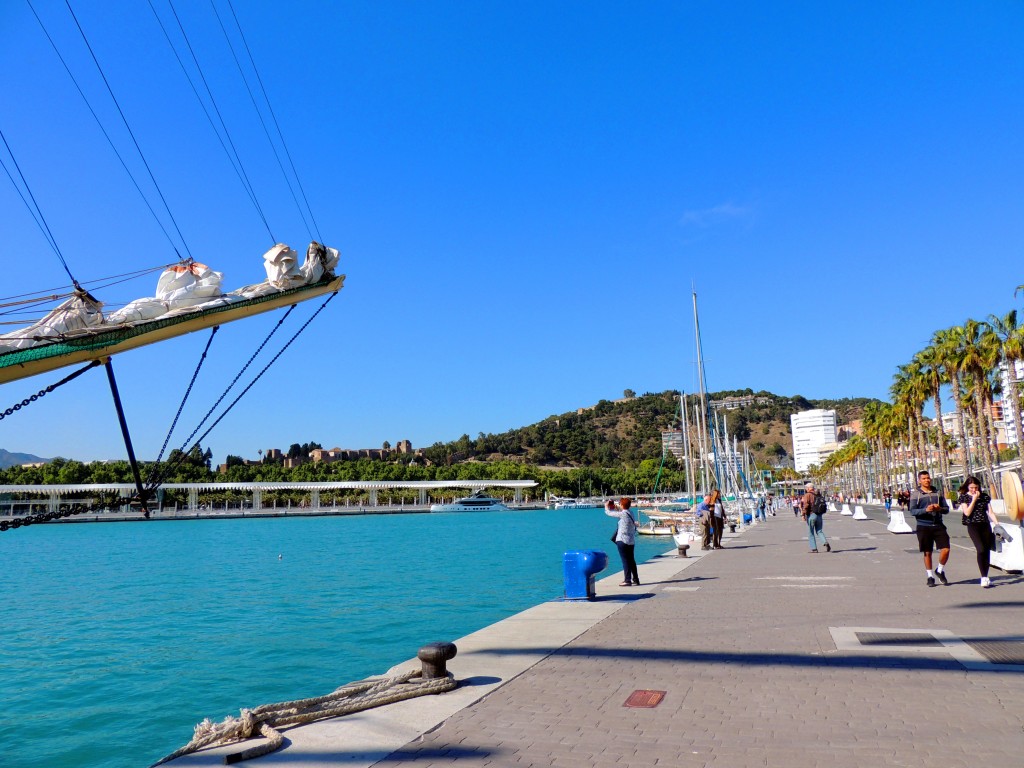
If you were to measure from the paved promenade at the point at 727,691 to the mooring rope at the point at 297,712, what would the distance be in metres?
0.19

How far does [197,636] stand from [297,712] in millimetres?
14878

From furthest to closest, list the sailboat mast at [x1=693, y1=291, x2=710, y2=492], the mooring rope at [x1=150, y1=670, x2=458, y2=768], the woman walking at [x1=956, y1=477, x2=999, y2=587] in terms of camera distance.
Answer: the sailboat mast at [x1=693, y1=291, x2=710, y2=492] → the woman walking at [x1=956, y1=477, x2=999, y2=587] → the mooring rope at [x1=150, y1=670, x2=458, y2=768]

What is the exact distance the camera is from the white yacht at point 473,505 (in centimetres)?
17762

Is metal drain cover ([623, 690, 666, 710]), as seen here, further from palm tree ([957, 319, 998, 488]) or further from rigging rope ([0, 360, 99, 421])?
palm tree ([957, 319, 998, 488])

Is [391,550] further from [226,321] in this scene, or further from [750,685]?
[750,685]

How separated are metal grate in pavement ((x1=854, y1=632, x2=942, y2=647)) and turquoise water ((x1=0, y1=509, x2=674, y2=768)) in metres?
8.94

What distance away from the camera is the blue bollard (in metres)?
14.2

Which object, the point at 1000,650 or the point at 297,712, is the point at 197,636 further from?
the point at 1000,650

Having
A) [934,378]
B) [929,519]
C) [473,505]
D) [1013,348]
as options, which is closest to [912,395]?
[934,378]

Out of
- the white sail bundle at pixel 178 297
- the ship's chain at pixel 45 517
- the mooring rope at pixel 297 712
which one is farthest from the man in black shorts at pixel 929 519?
the ship's chain at pixel 45 517

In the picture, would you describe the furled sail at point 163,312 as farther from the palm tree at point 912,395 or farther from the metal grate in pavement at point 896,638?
the palm tree at point 912,395

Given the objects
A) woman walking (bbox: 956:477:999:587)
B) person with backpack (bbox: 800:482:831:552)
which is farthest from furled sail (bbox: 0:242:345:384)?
person with backpack (bbox: 800:482:831:552)

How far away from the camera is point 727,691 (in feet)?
24.9

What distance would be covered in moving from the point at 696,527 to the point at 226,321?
38.6m
